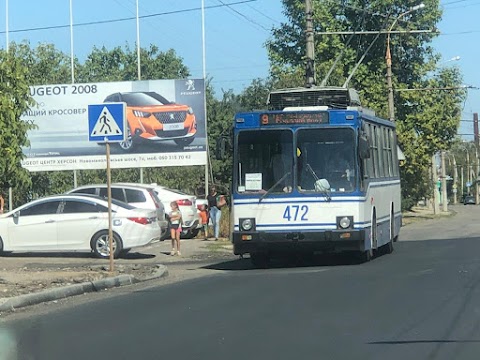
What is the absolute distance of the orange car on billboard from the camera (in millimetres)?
31969

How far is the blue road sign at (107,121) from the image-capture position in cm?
1579

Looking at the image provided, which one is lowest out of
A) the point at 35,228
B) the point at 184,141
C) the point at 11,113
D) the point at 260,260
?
the point at 260,260

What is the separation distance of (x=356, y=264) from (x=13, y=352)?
10.1 meters

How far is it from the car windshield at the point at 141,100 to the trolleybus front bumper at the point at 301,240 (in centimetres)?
1652

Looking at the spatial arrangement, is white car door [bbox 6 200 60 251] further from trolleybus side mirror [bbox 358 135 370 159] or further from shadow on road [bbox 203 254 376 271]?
trolleybus side mirror [bbox 358 135 370 159]

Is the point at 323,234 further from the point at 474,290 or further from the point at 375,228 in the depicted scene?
the point at 474,290

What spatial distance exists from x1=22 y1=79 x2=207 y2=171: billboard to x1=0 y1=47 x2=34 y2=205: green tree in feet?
50.1

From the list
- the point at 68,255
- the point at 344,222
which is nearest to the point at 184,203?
the point at 68,255

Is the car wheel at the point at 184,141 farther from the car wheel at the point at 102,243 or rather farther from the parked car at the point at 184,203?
the car wheel at the point at 102,243

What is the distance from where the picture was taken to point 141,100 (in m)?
32.2

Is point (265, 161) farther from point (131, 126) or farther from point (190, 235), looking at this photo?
point (131, 126)

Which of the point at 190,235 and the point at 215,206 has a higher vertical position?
the point at 215,206

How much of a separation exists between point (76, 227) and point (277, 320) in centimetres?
1137

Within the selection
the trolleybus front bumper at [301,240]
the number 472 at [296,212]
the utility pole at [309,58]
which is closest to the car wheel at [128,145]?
the utility pole at [309,58]
